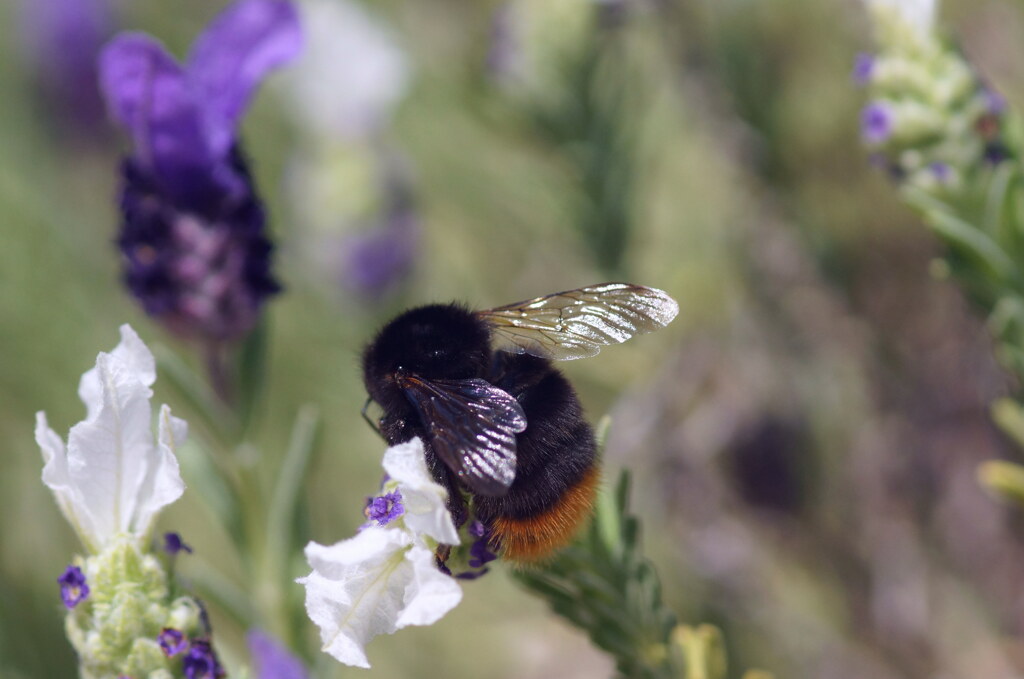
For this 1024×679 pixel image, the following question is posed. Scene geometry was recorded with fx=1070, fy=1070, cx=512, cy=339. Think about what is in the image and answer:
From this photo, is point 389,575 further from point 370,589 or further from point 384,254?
point 384,254

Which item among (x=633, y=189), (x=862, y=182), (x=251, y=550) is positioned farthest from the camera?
(x=862, y=182)

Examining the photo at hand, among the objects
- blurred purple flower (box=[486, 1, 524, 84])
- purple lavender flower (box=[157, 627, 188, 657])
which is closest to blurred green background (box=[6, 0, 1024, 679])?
blurred purple flower (box=[486, 1, 524, 84])

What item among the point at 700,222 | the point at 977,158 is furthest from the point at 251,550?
the point at 700,222

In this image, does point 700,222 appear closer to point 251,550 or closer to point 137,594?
point 251,550

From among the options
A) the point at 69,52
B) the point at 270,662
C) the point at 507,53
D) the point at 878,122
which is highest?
the point at 69,52

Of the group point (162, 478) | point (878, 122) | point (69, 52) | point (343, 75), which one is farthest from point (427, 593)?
point (69, 52)

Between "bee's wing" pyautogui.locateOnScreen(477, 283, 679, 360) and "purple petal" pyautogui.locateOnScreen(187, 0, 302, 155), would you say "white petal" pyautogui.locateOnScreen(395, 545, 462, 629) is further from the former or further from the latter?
"purple petal" pyautogui.locateOnScreen(187, 0, 302, 155)
